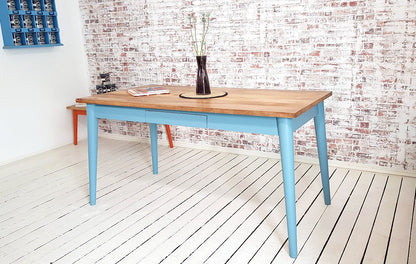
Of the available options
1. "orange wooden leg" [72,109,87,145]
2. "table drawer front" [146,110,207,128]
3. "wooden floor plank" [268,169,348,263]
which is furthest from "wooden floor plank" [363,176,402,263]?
"orange wooden leg" [72,109,87,145]

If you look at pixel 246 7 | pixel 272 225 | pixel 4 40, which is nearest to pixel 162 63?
pixel 246 7

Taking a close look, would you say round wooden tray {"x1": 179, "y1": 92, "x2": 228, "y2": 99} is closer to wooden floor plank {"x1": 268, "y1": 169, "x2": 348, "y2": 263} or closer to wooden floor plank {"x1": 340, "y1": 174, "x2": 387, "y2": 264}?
wooden floor plank {"x1": 268, "y1": 169, "x2": 348, "y2": 263}

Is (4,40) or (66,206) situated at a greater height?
(4,40)

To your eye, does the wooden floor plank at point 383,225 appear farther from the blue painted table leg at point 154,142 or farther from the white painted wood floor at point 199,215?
the blue painted table leg at point 154,142

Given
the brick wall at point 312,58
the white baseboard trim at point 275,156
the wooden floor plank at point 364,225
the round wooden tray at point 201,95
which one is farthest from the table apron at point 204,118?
the white baseboard trim at point 275,156

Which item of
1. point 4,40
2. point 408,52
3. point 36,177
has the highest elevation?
point 4,40

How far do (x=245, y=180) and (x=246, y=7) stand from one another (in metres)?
1.66

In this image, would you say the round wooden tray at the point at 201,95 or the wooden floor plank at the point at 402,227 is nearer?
the wooden floor plank at the point at 402,227

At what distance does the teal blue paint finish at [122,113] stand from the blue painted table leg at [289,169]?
102 cm

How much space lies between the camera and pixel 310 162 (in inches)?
147

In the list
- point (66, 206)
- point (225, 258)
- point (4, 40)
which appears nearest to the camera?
point (225, 258)

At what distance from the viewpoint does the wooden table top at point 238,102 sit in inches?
85.6

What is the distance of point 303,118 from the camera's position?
2.35 metres

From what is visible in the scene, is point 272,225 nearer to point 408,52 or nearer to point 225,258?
point 225,258
